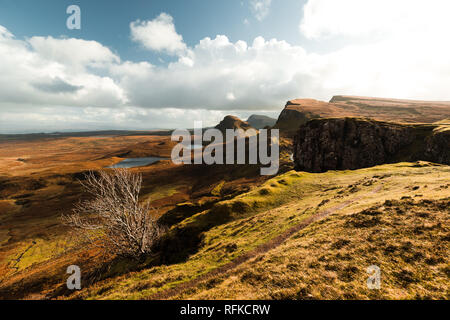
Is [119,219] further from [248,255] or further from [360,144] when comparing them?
[360,144]

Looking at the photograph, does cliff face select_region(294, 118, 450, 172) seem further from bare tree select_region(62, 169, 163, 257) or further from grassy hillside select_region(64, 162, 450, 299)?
bare tree select_region(62, 169, 163, 257)

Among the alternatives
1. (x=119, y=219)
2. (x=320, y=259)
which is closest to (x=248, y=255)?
(x=320, y=259)

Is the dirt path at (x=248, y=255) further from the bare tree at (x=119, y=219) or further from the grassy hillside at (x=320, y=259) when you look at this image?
the bare tree at (x=119, y=219)

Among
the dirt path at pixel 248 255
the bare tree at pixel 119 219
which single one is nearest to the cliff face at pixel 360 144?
the dirt path at pixel 248 255

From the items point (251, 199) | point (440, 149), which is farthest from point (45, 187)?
point (440, 149)

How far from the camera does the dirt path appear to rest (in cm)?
1547

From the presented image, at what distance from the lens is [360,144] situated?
300ft

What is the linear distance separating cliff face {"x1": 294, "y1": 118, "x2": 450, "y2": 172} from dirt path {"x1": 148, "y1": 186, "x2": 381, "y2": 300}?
2971 inches

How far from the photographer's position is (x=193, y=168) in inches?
6191

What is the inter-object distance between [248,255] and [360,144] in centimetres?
9801

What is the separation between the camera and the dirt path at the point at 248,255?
15.5 m

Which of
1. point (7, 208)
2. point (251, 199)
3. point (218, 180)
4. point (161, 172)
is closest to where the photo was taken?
point (251, 199)

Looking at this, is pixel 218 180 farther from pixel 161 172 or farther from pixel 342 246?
pixel 342 246
